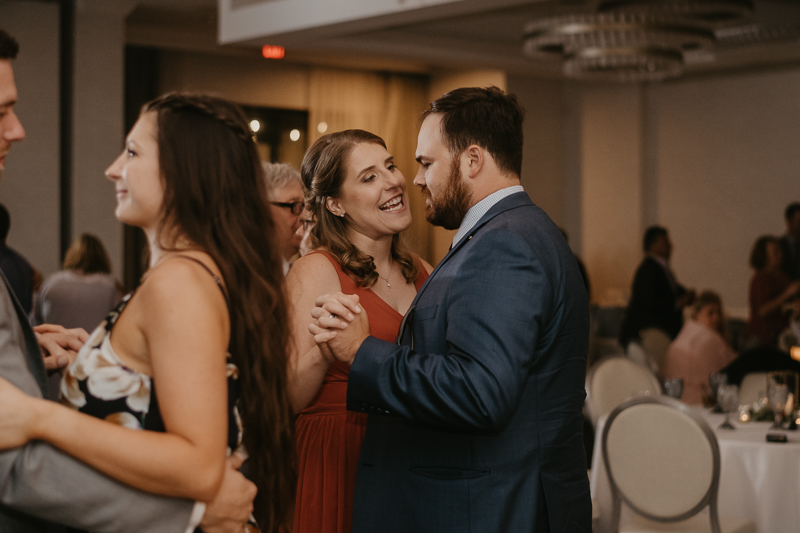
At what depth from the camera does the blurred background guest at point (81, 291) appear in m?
5.09

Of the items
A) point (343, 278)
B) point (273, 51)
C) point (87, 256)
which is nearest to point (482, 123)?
point (343, 278)

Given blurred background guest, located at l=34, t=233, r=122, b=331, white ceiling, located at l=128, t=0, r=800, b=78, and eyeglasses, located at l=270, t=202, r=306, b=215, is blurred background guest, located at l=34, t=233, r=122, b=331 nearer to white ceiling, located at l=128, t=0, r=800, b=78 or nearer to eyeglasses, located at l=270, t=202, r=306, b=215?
white ceiling, located at l=128, t=0, r=800, b=78

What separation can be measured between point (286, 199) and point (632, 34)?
163 inches

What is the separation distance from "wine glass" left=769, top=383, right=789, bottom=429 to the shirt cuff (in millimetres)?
3163

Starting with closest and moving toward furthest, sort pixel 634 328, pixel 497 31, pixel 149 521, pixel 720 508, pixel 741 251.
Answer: pixel 149 521 → pixel 720 508 → pixel 634 328 → pixel 497 31 → pixel 741 251

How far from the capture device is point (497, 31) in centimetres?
861

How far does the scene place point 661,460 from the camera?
3.21 meters

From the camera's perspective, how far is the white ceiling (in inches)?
291

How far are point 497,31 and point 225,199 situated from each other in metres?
7.80

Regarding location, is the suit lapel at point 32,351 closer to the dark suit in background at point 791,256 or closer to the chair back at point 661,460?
the chair back at point 661,460

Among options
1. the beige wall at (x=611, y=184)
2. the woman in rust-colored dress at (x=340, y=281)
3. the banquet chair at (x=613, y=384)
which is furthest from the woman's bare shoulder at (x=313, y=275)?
the beige wall at (x=611, y=184)

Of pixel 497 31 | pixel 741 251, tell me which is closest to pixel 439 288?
pixel 497 31

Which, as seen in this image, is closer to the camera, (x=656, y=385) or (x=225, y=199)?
(x=225, y=199)

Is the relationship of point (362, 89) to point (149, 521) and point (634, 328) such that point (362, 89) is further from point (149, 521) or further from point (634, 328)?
point (149, 521)
